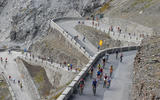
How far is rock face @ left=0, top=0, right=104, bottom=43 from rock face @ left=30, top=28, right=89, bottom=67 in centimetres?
1288

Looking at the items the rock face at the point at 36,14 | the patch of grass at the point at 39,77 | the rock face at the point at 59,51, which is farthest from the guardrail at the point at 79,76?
the rock face at the point at 36,14

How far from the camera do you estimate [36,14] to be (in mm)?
64688

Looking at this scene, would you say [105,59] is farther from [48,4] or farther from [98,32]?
[48,4]

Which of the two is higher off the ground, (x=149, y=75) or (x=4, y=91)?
(x=149, y=75)

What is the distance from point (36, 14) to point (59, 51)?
2638 centimetres

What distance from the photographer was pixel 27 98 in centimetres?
3575

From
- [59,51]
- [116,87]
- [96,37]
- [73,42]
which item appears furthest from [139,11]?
[116,87]

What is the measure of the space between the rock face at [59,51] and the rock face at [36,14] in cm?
1288

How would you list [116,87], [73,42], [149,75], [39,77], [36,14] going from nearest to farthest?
[149,75] → [116,87] → [73,42] → [39,77] → [36,14]

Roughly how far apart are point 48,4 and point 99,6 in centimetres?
1472

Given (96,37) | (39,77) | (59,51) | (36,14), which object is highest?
(36,14)

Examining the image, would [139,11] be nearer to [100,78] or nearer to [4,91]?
[4,91]

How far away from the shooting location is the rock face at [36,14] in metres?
62.7

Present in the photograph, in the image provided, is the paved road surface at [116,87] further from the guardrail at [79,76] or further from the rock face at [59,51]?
the rock face at [59,51]
